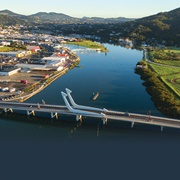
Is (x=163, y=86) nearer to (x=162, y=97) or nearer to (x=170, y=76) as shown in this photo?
(x=162, y=97)

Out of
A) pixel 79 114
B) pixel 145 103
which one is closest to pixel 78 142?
pixel 79 114

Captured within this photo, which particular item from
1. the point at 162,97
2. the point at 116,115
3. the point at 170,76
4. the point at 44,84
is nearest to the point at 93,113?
the point at 116,115

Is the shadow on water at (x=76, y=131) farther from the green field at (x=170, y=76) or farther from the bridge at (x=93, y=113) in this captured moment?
the green field at (x=170, y=76)

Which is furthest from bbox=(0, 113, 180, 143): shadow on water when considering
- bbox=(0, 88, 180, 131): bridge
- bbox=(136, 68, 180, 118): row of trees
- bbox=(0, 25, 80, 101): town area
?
bbox=(0, 25, 80, 101): town area

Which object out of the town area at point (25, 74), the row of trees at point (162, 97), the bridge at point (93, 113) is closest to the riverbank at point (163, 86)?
the row of trees at point (162, 97)

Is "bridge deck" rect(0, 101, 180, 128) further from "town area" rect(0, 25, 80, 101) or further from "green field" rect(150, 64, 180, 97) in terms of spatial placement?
"green field" rect(150, 64, 180, 97)

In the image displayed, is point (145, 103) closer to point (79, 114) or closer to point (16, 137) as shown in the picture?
point (79, 114)
